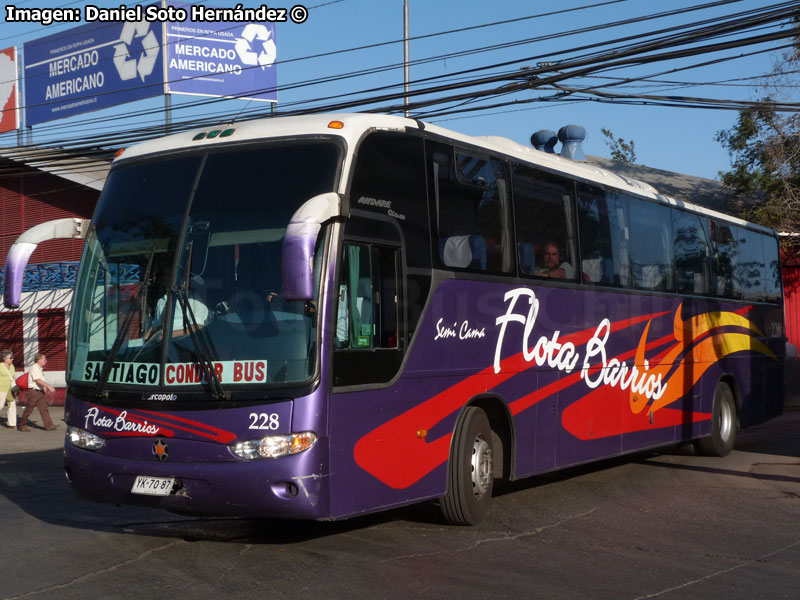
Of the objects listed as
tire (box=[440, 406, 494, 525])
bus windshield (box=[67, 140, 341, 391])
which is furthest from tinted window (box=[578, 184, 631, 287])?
bus windshield (box=[67, 140, 341, 391])

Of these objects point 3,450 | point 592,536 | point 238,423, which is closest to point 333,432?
point 238,423

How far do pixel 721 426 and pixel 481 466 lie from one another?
22.3 ft

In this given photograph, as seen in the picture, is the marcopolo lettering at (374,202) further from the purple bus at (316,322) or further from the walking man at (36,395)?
the walking man at (36,395)

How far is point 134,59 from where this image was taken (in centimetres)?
2831

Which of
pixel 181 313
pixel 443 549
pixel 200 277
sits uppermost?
pixel 200 277

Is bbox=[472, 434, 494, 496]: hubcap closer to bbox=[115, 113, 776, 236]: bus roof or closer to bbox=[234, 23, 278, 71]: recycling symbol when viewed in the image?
bbox=[115, 113, 776, 236]: bus roof

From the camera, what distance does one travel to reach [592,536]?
855 centimetres

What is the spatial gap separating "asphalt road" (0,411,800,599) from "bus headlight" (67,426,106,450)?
0.83 metres

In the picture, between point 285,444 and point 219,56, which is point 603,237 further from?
point 219,56

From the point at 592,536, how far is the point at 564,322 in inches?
105

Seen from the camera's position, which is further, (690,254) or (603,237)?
(690,254)

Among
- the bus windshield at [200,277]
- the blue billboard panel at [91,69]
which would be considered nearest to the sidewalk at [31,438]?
the bus windshield at [200,277]

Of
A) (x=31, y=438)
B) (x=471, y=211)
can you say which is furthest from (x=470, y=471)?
(x=31, y=438)

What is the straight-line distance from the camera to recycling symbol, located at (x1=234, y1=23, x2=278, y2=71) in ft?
94.9
